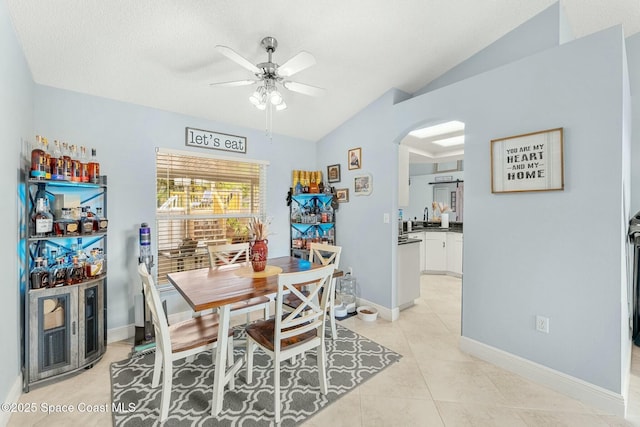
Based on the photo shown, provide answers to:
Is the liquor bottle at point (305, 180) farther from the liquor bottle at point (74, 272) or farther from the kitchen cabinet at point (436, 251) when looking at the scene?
the kitchen cabinet at point (436, 251)

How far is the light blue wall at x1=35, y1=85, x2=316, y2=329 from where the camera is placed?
2521 millimetres

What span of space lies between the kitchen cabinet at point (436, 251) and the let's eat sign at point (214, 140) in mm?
4016

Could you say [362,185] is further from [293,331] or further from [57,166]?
[57,166]

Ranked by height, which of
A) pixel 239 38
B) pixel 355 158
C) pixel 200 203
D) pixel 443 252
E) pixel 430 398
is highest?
pixel 239 38

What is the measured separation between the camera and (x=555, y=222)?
6.76 ft

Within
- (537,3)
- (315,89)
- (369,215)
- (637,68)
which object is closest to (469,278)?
(369,215)

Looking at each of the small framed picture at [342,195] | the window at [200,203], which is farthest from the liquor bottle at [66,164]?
the small framed picture at [342,195]

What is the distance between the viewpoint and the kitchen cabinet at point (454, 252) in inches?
208

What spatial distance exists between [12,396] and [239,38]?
119 inches

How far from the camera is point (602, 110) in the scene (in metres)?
1.85

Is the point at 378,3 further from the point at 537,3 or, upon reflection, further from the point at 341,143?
the point at 341,143

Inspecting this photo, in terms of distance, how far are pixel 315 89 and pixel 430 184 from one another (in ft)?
19.6

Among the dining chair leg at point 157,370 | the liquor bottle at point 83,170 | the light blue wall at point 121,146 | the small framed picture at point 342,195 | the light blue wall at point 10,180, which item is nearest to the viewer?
the light blue wall at point 10,180

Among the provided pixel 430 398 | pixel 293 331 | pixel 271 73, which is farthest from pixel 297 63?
pixel 430 398
